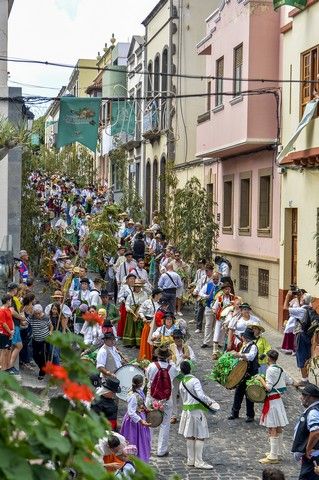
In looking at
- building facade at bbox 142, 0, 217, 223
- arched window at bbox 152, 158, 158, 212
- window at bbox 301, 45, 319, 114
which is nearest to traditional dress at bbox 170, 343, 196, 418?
window at bbox 301, 45, 319, 114

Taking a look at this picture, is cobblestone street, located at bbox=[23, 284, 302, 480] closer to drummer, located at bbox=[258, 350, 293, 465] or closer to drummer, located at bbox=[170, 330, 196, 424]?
drummer, located at bbox=[258, 350, 293, 465]

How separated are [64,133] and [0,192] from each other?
13.6 feet

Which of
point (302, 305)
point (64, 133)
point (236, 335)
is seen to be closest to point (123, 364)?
point (236, 335)

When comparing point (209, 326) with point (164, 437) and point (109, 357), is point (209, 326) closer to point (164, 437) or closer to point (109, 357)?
point (109, 357)

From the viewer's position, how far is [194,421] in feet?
40.9

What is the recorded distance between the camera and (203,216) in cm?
2678

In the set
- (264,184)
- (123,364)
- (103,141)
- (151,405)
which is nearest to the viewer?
(151,405)

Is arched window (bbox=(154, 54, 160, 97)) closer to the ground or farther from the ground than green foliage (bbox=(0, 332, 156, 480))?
farther from the ground

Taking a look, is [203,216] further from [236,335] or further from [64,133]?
[236,335]

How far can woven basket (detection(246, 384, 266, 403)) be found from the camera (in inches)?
515

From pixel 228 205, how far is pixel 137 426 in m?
17.3

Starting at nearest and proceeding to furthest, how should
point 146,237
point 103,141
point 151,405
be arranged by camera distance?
point 151,405 < point 146,237 < point 103,141

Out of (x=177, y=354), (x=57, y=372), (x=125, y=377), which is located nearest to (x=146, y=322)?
(x=177, y=354)

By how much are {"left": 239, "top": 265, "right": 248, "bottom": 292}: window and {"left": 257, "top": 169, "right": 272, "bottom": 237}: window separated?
1620 millimetres
